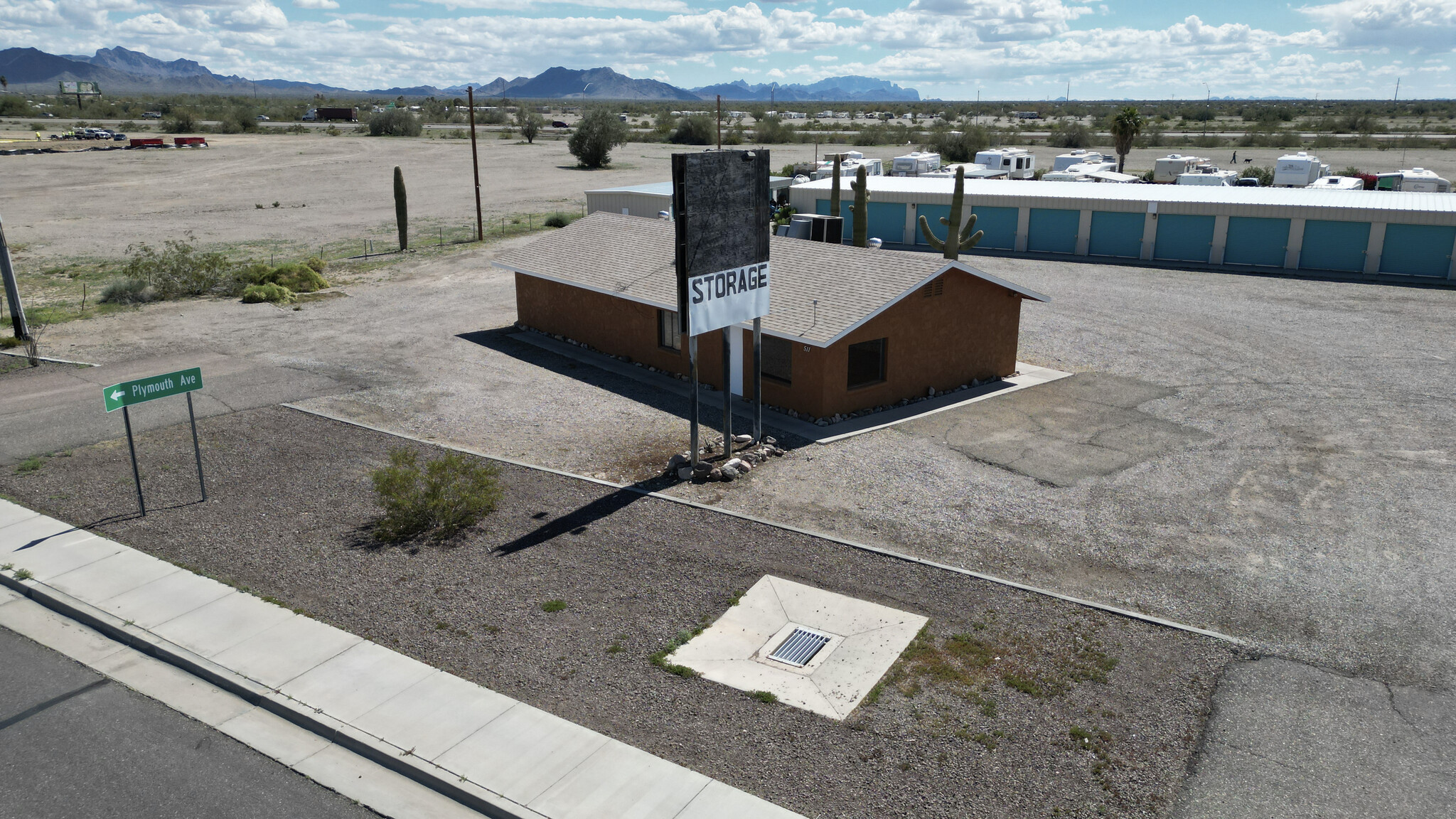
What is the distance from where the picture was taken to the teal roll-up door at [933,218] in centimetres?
4441

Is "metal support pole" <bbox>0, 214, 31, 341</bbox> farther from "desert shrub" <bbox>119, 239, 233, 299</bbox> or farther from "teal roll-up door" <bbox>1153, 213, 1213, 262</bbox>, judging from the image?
"teal roll-up door" <bbox>1153, 213, 1213, 262</bbox>

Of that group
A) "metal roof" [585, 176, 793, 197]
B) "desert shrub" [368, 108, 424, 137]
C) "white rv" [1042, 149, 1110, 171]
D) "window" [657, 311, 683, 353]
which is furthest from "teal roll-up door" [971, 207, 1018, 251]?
"desert shrub" [368, 108, 424, 137]

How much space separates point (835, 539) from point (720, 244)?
594 cm

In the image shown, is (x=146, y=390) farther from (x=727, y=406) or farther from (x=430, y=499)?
(x=727, y=406)

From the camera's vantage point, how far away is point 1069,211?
42375 millimetres

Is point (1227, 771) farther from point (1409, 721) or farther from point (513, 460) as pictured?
point (513, 460)

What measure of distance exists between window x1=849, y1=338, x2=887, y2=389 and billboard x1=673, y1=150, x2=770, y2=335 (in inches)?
136

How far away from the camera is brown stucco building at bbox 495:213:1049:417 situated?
67.7 ft

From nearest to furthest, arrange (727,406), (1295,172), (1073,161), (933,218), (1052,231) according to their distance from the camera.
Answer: (727,406) → (1052,231) → (933,218) → (1295,172) → (1073,161)

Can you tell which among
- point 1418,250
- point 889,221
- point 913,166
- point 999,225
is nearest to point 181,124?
point 913,166

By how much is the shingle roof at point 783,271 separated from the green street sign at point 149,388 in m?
10.5

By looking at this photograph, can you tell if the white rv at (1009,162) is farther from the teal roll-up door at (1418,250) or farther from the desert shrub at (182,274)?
the desert shrub at (182,274)

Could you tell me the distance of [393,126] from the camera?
118 metres

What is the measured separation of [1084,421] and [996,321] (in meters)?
4.15
